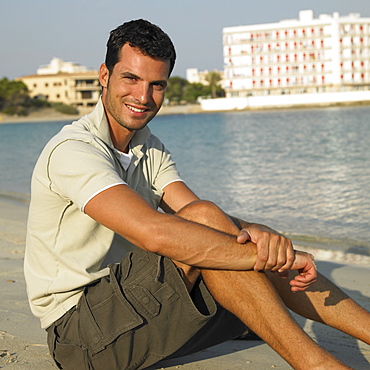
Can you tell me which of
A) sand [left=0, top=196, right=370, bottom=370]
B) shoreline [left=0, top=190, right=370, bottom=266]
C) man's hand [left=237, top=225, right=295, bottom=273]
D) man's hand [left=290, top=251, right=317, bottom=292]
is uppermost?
man's hand [left=237, top=225, right=295, bottom=273]

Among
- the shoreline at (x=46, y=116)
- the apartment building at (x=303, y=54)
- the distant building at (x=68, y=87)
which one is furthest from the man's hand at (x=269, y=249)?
the apartment building at (x=303, y=54)

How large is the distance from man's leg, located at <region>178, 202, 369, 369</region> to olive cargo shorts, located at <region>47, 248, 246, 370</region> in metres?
0.09

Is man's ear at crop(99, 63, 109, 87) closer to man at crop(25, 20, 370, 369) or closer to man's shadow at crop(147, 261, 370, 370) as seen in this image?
man at crop(25, 20, 370, 369)

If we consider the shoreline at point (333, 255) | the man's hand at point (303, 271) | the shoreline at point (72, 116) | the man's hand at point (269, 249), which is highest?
the man's hand at point (269, 249)

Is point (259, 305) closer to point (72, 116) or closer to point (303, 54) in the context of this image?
point (72, 116)

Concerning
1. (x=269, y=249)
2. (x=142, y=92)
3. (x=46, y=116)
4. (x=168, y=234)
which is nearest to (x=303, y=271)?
(x=269, y=249)

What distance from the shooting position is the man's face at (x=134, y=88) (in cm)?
229

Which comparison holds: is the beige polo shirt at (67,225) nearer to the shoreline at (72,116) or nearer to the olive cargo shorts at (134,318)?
the olive cargo shorts at (134,318)

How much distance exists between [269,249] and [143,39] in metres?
0.93

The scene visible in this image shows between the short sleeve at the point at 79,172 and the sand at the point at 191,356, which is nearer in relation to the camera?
the short sleeve at the point at 79,172

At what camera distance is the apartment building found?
282ft

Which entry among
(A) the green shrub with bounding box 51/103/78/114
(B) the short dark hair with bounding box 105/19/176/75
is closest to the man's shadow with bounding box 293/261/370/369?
(B) the short dark hair with bounding box 105/19/176/75

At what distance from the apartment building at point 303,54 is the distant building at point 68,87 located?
2103cm

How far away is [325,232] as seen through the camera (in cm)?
709
